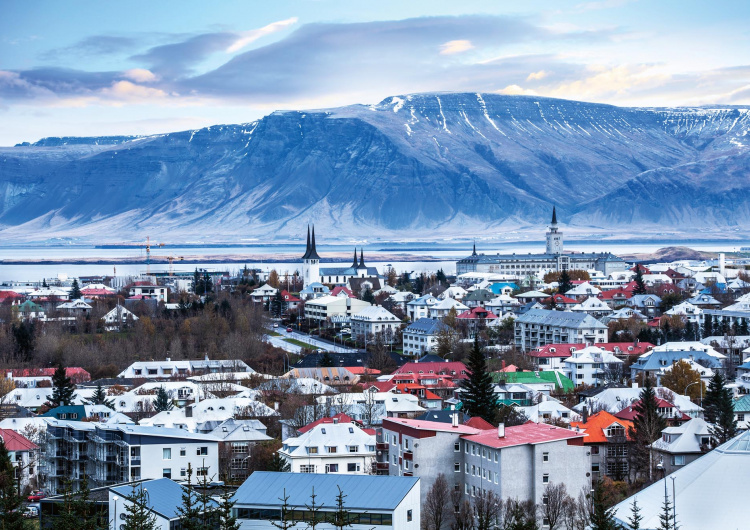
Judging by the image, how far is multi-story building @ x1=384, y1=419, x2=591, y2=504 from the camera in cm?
3547

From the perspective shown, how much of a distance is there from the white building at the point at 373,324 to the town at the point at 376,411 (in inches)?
6.6

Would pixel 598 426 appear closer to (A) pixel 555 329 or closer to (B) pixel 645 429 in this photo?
(B) pixel 645 429

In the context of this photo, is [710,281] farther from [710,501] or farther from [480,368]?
[710,501]

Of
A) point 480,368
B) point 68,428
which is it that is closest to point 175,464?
point 68,428

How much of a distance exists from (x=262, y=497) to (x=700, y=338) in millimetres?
57270

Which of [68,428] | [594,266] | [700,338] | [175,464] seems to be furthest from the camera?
[594,266]

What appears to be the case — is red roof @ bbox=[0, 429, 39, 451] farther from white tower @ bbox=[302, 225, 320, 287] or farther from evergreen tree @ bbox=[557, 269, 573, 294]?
white tower @ bbox=[302, 225, 320, 287]

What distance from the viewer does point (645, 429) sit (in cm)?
4222

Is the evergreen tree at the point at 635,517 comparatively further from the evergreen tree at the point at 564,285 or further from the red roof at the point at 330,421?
Answer: the evergreen tree at the point at 564,285

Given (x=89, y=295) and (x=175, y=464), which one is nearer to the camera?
(x=175, y=464)

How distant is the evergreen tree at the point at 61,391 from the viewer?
185 ft

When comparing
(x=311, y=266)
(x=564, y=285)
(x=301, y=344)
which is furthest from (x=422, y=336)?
(x=311, y=266)

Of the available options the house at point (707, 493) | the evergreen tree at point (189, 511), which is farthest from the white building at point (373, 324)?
the evergreen tree at point (189, 511)

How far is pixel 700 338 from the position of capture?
83.3 m
